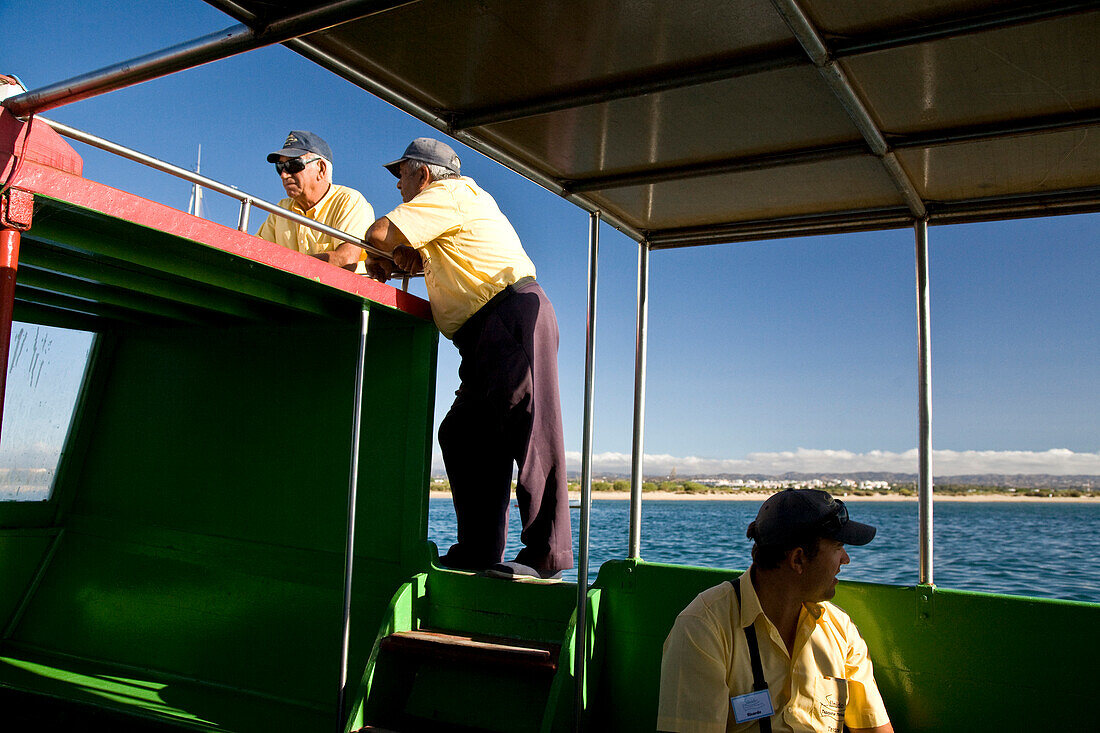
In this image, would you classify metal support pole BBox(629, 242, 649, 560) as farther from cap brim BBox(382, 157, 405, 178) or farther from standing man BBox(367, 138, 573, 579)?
cap brim BBox(382, 157, 405, 178)

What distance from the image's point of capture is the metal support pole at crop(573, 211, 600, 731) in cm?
318

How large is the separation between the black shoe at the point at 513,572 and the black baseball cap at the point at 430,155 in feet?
6.44

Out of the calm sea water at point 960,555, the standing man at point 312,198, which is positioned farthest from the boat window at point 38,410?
the calm sea water at point 960,555

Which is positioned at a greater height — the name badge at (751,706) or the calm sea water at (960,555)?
the name badge at (751,706)

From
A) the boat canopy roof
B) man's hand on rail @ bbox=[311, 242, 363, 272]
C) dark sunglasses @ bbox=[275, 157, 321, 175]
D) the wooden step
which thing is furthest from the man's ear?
dark sunglasses @ bbox=[275, 157, 321, 175]

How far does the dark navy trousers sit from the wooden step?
41cm

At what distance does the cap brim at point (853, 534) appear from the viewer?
8.40ft

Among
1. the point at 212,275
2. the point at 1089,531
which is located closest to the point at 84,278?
the point at 212,275

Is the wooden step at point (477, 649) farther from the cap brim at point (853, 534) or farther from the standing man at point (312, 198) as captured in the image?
the standing man at point (312, 198)

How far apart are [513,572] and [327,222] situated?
2.37m

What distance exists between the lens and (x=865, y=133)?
290cm

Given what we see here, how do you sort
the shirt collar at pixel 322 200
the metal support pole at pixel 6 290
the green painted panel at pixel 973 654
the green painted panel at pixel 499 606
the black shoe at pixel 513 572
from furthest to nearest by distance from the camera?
1. the shirt collar at pixel 322 200
2. the black shoe at pixel 513 572
3. the green painted panel at pixel 499 606
4. the green painted panel at pixel 973 654
5. the metal support pole at pixel 6 290

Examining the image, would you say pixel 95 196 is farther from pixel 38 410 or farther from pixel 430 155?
pixel 38 410

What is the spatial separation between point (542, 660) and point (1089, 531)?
296 feet
